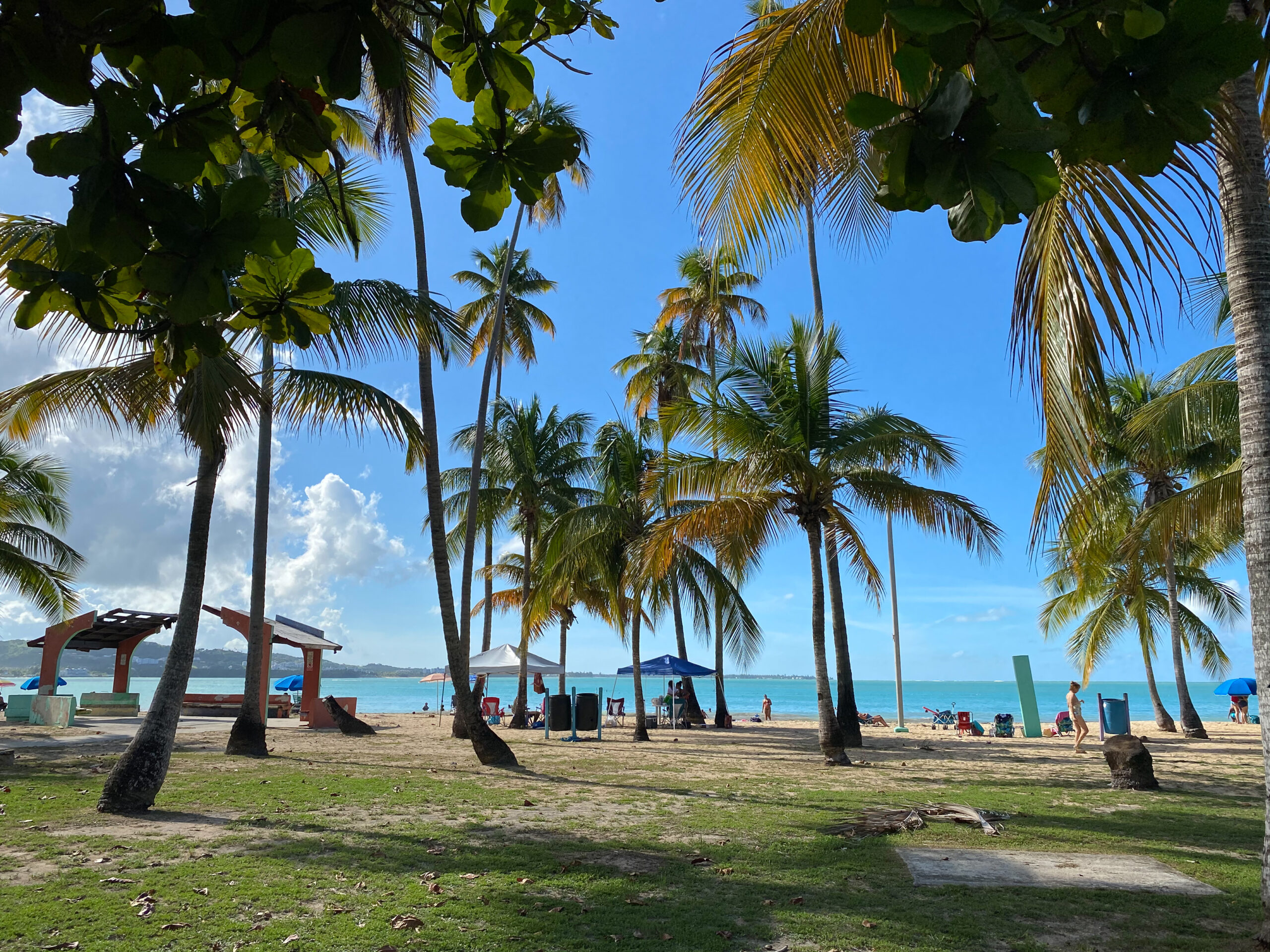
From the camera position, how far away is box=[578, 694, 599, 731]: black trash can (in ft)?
67.2

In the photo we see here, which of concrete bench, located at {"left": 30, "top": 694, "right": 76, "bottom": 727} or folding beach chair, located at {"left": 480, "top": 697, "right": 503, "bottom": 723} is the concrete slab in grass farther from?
folding beach chair, located at {"left": 480, "top": 697, "right": 503, "bottom": 723}

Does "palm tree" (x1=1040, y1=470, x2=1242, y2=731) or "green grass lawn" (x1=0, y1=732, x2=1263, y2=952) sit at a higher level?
"palm tree" (x1=1040, y1=470, x2=1242, y2=731)

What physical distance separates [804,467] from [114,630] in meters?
21.0

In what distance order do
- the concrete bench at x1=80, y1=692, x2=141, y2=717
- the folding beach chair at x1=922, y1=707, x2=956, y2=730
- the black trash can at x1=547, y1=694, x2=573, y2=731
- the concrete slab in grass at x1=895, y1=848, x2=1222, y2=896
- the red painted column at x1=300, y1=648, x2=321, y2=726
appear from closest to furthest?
1. the concrete slab in grass at x1=895, y1=848, x2=1222, y2=896
2. the black trash can at x1=547, y1=694, x2=573, y2=731
3. the red painted column at x1=300, y1=648, x2=321, y2=726
4. the concrete bench at x1=80, y1=692, x2=141, y2=717
5. the folding beach chair at x1=922, y1=707, x2=956, y2=730

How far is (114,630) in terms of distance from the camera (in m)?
23.5

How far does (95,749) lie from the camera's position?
1391cm

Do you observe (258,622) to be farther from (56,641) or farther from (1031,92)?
(1031,92)

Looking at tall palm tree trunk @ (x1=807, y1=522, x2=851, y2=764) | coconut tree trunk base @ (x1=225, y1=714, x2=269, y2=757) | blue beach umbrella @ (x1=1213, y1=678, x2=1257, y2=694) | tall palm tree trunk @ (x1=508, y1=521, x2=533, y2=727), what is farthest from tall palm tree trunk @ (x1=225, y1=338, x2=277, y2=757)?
blue beach umbrella @ (x1=1213, y1=678, x2=1257, y2=694)

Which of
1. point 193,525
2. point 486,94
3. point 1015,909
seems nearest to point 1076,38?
point 486,94

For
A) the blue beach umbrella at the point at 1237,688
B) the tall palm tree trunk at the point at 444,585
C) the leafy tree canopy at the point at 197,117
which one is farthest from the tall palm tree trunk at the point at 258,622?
the blue beach umbrella at the point at 1237,688

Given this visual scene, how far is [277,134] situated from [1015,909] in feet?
18.6

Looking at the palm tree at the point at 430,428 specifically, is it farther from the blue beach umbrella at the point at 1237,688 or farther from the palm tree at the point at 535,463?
the blue beach umbrella at the point at 1237,688

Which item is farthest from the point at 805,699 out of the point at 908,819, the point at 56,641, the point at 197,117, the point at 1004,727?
the point at 197,117

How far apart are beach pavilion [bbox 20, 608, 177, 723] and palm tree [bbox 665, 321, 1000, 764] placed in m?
15.9
